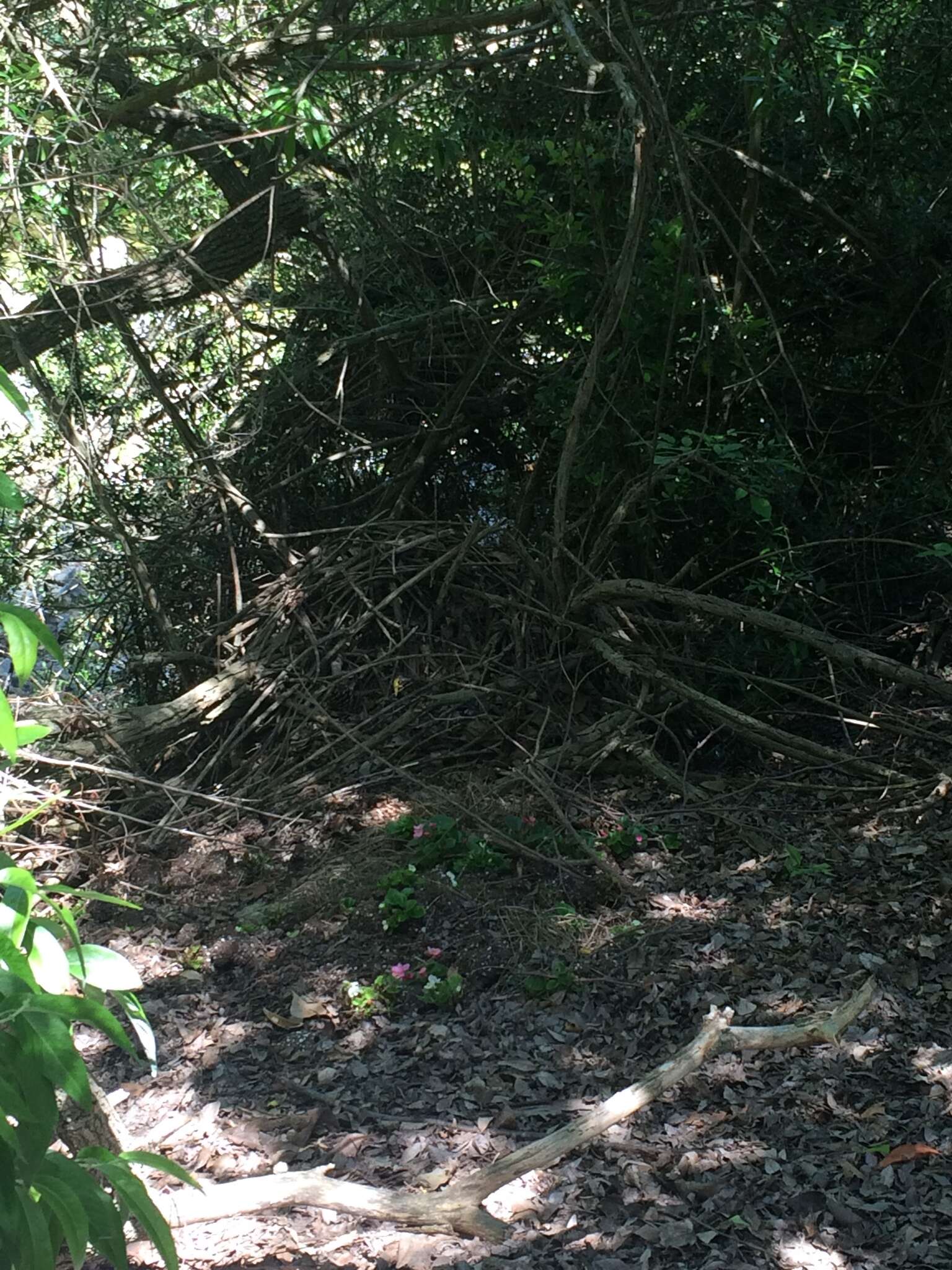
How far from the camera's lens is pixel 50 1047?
122 centimetres

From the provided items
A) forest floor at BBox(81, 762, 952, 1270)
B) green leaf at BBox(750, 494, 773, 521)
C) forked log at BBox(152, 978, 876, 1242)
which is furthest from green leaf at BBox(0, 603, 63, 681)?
green leaf at BBox(750, 494, 773, 521)

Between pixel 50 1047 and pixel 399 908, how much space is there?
3.02 meters

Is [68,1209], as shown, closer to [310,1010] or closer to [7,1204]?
[7,1204]

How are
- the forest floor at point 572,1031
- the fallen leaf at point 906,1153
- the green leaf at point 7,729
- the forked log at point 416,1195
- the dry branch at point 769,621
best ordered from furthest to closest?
the dry branch at point 769,621, the fallen leaf at point 906,1153, the forest floor at point 572,1031, the forked log at point 416,1195, the green leaf at point 7,729

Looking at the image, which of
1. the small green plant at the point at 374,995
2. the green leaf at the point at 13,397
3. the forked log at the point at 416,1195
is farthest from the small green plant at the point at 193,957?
the green leaf at the point at 13,397

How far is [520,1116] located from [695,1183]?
1.82ft

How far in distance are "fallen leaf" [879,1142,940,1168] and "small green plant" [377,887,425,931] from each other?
5.83 feet

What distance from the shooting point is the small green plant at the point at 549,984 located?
377 centimetres

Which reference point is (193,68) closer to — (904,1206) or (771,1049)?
(771,1049)

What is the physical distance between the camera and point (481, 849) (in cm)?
443

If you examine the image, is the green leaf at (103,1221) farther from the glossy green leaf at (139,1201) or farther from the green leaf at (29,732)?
the green leaf at (29,732)

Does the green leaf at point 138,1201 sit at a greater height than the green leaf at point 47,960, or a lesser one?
lesser

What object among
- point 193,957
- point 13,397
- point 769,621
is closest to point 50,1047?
point 13,397

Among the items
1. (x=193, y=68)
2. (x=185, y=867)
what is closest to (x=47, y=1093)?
(x=185, y=867)
